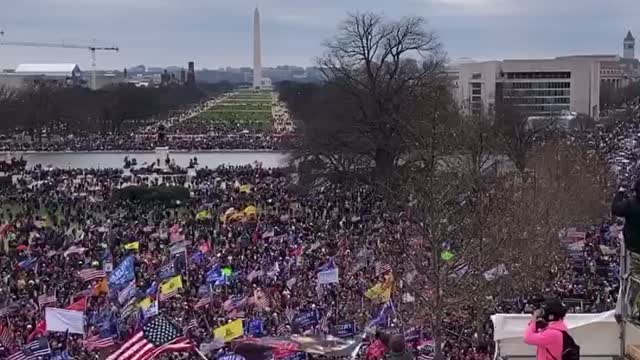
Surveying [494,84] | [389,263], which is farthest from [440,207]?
[494,84]

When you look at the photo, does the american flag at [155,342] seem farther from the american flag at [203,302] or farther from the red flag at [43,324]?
the american flag at [203,302]

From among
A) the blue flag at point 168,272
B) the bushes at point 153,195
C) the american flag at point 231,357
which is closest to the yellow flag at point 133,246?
the blue flag at point 168,272

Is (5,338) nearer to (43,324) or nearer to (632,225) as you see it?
(43,324)

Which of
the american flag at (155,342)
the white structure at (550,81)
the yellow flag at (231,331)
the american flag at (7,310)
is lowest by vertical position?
the american flag at (7,310)

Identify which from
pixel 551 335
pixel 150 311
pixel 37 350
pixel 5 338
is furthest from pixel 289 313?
pixel 551 335

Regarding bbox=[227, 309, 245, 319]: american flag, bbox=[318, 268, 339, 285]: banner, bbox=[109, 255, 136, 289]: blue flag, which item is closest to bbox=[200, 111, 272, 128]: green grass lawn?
bbox=[109, 255, 136, 289]: blue flag

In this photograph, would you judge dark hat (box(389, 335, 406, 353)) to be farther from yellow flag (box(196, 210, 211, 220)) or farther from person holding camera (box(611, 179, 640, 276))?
yellow flag (box(196, 210, 211, 220))
